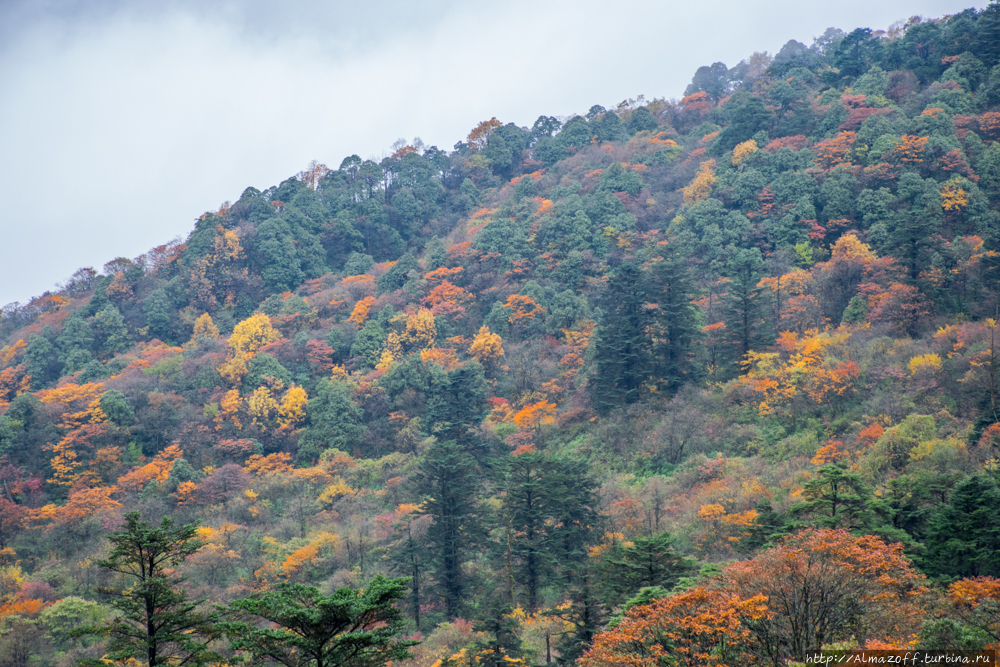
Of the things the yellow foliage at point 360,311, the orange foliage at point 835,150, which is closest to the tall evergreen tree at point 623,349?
the orange foliage at point 835,150

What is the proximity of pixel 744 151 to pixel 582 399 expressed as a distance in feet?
82.3

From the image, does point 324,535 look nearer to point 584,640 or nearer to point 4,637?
point 4,637

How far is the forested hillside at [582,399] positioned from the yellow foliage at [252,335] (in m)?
0.20

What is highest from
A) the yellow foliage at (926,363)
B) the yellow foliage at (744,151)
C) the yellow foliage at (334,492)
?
the yellow foliage at (744,151)

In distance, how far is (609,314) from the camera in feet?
119

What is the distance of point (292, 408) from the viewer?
41.3 meters

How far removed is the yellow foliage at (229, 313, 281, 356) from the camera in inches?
1864

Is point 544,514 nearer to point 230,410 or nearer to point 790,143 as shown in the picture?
point 230,410

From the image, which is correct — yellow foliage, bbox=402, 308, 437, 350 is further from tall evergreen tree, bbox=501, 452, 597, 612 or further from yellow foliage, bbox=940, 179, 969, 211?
yellow foliage, bbox=940, 179, 969, 211

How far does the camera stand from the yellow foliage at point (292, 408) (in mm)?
41219

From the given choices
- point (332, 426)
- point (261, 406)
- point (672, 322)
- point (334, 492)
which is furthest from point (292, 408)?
point (672, 322)

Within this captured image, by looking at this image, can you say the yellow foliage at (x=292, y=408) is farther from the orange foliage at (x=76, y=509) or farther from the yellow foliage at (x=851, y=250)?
the yellow foliage at (x=851, y=250)

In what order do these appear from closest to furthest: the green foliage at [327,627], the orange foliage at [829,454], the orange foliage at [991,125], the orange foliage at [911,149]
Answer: the green foliage at [327,627], the orange foliage at [829,454], the orange foliage at [911,149], the orange foliage at [991,125]

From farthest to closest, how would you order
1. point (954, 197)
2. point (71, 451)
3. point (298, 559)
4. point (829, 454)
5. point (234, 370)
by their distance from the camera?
point (234, 370) → point (71, 451) → point (954, 197) → point (298, 559) → point (829, 454)
